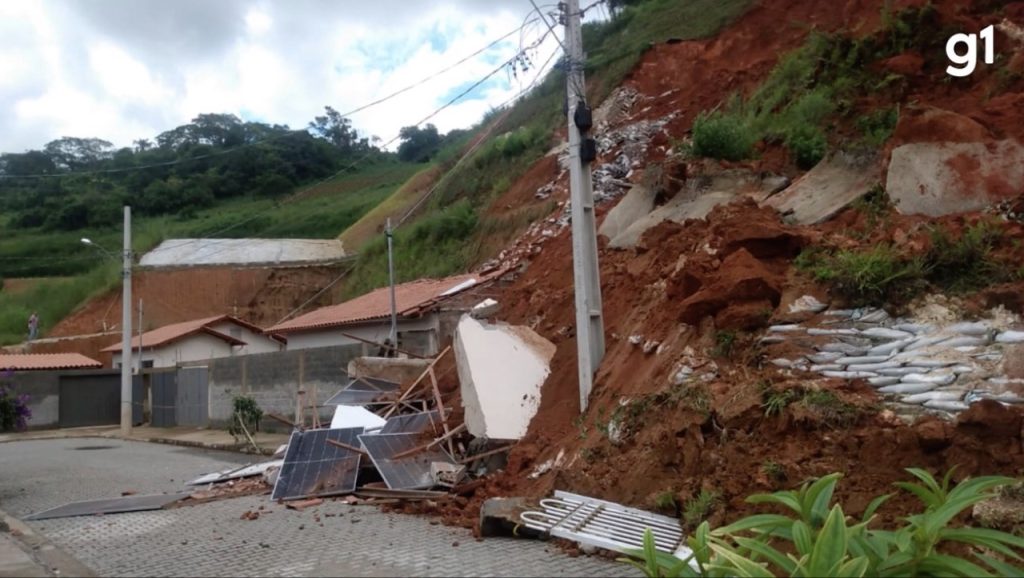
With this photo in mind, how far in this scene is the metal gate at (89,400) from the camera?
3212 cm

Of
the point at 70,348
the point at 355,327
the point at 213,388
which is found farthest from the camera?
the point at 70,348

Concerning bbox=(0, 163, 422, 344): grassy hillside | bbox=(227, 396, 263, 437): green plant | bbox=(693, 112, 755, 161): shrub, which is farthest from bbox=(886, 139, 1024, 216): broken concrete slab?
bbox=(0, 163, 422, 344): grassy hillside

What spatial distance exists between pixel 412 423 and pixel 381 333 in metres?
9.80

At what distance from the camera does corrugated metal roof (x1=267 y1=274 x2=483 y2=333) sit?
20.1 meters

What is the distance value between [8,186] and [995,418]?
7755 centimetres

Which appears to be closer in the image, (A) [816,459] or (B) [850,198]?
(A) [816,459]

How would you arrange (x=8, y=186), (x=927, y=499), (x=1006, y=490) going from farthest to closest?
(x=8, y=186), (x=1006, y=490), (x=927, y=499)

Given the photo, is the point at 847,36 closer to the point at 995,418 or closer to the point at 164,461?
the point at 995,418

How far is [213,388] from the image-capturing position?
24.7 m

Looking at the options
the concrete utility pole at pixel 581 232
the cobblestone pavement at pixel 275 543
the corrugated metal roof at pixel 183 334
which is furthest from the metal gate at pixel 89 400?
the concrete utility pole at pixel 581 232

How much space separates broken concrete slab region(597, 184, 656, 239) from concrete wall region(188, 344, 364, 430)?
6.13m

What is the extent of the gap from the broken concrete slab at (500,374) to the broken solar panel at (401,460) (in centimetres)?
68

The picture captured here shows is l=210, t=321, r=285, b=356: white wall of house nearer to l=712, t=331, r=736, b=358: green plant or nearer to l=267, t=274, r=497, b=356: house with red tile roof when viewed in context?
l=267, t=274, r=497, b=356: house with red tile roof

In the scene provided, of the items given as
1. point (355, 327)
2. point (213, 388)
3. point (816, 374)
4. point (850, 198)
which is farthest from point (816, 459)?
point (213, 388)
